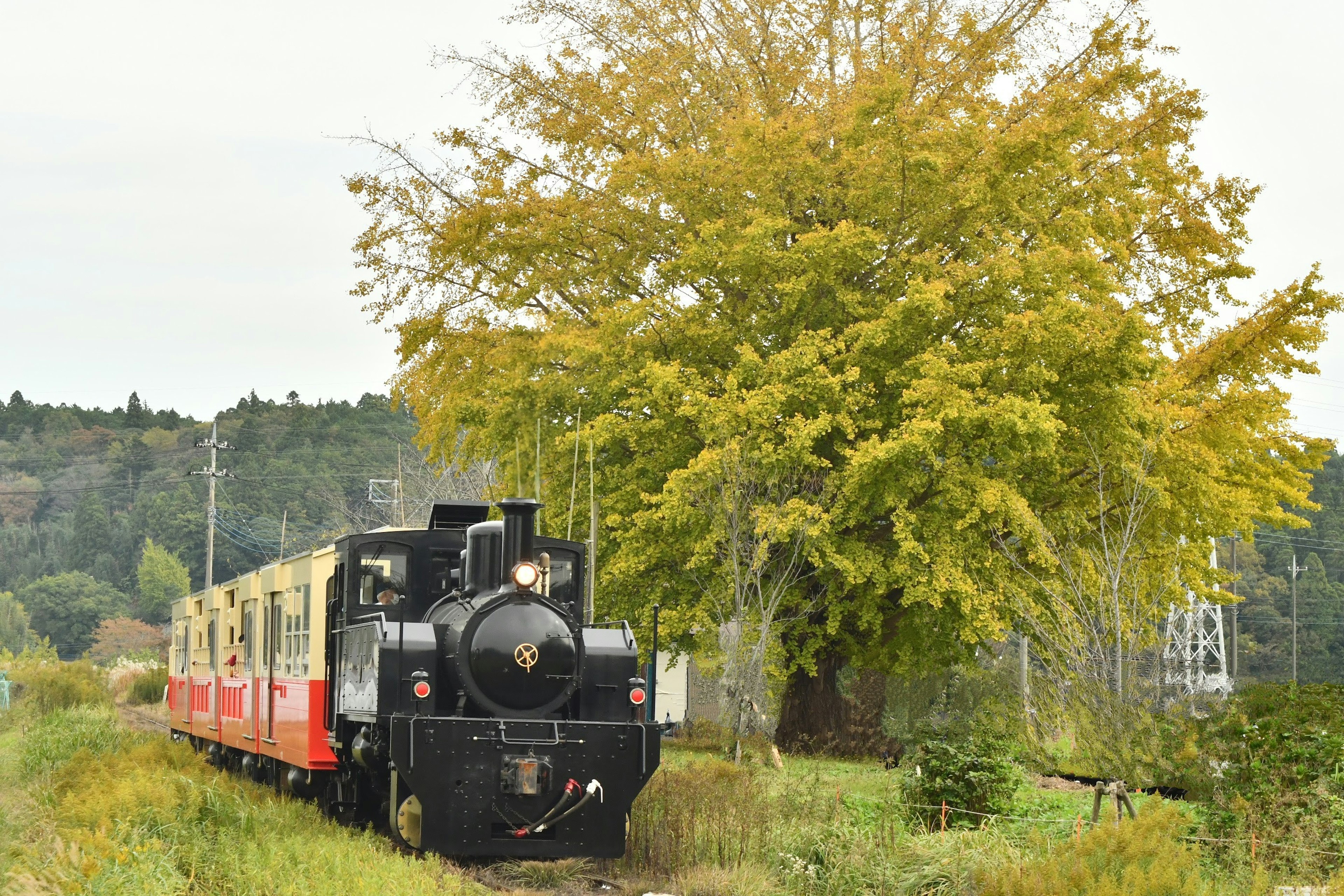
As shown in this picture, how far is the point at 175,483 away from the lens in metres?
95.1

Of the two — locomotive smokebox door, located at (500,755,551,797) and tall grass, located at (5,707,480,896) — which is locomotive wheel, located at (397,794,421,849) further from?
locomotive smokebox door, located at (500,755,551,797)

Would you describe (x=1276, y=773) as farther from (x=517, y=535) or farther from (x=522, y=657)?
(x=517, y=535)

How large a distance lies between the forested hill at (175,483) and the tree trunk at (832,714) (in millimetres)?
51573

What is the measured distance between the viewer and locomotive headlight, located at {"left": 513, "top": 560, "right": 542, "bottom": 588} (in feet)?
40.8

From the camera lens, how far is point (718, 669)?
1016 inches

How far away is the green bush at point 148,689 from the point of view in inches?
1784

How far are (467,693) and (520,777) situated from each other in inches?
35.9

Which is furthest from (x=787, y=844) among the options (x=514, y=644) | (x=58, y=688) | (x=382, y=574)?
(x=58, y=688)

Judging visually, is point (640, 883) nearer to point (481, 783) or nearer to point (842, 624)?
point (481, 783)

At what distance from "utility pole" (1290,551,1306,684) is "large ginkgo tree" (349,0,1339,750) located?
1480 inches

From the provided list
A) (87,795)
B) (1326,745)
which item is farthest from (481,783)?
(1326,745)

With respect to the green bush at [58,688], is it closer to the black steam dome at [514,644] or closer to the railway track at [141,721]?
the railway track at [141,721]

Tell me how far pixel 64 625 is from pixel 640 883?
3248 inches

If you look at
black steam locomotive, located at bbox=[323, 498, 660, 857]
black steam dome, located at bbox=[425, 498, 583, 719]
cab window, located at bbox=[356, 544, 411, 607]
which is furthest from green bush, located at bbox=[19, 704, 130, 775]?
black steam dome, located at bbox=[425, 498, 583, 719]
